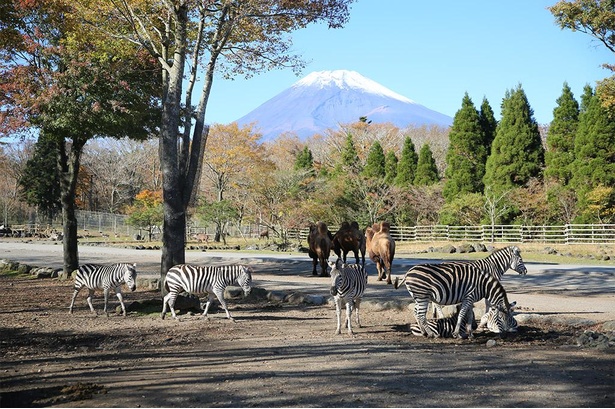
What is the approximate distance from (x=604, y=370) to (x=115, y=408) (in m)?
5.71

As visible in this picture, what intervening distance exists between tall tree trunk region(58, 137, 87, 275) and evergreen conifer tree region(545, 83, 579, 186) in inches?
1240

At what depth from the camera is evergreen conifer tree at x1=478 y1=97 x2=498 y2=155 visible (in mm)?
49312

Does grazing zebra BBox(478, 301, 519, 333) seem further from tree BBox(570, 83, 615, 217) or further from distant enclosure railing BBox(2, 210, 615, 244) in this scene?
tree BBox(570, 83, 615, 217)

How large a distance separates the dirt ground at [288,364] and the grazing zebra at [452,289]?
42 centimetres

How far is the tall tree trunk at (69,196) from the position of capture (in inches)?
866

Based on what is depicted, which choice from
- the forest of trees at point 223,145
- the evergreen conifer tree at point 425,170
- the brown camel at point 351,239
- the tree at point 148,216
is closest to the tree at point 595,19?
the forest of trees at point 223,145

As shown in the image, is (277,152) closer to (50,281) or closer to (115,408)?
(50,281)

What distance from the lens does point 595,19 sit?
2489 centimetres

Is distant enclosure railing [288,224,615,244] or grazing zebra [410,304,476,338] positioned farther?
distant enclosure railing [288,224,615,244]

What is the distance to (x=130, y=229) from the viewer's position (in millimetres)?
59812

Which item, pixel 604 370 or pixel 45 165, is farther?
pixel 45 165

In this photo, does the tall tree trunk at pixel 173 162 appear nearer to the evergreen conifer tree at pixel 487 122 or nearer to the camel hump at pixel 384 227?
the camel hump at pixel 384 227

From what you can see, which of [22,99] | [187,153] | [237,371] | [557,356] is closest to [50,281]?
[22,99]

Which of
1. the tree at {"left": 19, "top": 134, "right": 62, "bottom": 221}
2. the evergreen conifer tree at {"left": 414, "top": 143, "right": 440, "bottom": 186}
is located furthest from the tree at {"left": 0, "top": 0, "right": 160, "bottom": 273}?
the tree at {"left": 19, "top": 134, "right": 62, "bottom": 221}
